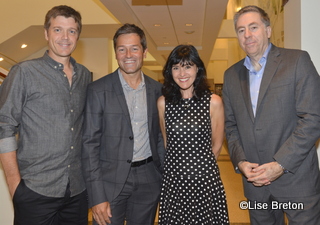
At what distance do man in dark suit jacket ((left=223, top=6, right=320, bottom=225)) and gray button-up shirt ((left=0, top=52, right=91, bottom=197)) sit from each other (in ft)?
3.99

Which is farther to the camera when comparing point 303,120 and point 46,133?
point 46,133

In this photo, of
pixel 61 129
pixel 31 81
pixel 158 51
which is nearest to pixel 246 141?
pixel 61 129

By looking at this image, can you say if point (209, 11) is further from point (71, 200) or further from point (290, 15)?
point (71, 200)

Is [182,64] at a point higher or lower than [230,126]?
higher

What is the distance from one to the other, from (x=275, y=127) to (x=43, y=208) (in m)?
1.67

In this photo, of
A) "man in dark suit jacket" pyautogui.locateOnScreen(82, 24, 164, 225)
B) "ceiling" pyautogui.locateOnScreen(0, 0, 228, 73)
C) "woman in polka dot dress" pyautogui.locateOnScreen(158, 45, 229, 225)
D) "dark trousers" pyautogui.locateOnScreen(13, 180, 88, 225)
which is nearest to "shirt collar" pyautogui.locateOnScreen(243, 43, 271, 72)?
"woman in polka dot dress" pyautogui.locateOnScreen(158, 45, 229, 225)

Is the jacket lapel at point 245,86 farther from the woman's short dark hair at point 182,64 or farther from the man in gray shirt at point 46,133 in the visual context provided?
the man in gray shirt at point 46,133

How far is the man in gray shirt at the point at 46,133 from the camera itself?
2.21 meters

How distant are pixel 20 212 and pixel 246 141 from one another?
1634mm

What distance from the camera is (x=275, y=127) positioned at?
2.21 metres

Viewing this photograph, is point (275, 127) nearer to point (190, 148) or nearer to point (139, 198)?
point (190, 148)

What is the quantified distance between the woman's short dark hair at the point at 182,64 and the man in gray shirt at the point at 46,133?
Result: 0.70 meters

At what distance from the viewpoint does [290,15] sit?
298cm


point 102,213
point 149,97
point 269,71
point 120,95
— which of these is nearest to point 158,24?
point 149,97
